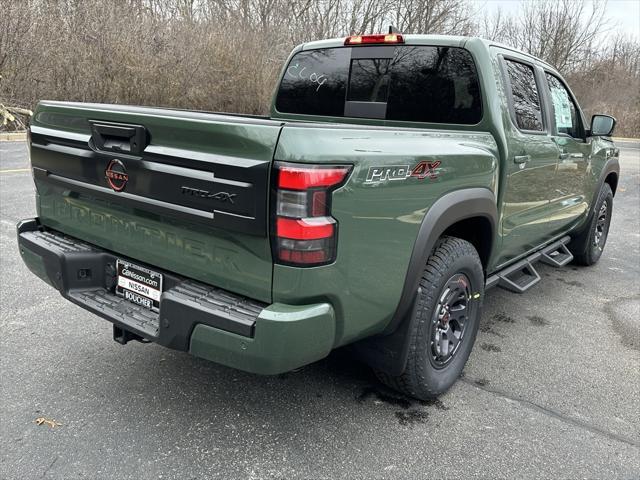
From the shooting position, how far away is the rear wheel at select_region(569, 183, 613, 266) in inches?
213

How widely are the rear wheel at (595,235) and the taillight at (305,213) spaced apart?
13.8 ft

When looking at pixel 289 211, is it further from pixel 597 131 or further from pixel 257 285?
pixel 597 131

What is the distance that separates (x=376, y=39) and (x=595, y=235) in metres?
3.48

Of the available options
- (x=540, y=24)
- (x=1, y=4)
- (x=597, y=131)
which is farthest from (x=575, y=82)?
(x=597, y=131)

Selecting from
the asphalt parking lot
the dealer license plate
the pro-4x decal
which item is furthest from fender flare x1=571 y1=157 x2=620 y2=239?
the dealer license plate

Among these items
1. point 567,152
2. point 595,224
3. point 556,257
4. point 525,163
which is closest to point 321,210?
point 525,163

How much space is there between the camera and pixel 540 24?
110 feet

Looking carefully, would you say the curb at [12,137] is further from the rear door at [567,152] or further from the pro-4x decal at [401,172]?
the pro-4x decal at [401,172]

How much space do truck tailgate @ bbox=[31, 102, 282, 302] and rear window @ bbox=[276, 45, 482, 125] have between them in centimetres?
153

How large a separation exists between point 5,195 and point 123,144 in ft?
19.9

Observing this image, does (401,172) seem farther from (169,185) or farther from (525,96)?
(525,96)

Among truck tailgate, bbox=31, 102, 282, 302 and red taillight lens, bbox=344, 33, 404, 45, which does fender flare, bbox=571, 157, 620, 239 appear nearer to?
red taillight lens, bbox=344, 33, 404, 45

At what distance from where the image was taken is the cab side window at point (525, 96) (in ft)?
11.5

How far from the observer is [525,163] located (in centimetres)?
345
